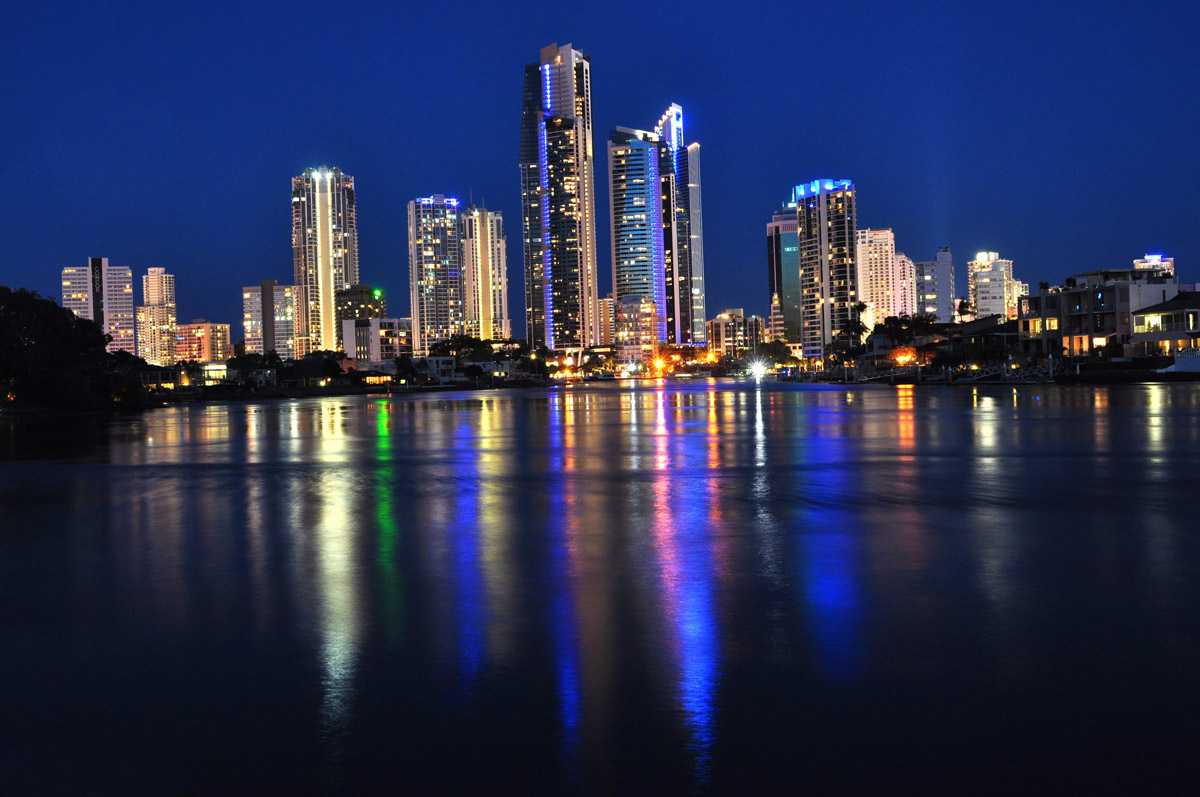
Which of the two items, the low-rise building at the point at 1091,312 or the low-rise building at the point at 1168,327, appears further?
the low-rise building at the point at 1091,312

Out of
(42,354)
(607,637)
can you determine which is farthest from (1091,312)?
(607,637)

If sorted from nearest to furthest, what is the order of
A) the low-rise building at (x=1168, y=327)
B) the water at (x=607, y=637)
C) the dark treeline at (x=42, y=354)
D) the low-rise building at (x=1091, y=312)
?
the water at (x=607, y=637) < the dark treeline at (x=42, y=354) < the low-rise building at (x=1168, y=327) < the low-rise building at (x=1091, y=312)

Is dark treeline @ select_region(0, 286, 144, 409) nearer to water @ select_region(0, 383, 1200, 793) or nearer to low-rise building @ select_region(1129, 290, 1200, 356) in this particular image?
water @ select_region(0, 383, 1200, 793)

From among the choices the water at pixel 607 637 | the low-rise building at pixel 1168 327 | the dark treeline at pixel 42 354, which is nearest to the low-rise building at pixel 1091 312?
the low-rise building at pixel 1168 327

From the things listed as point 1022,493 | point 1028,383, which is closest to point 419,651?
point 1022,493

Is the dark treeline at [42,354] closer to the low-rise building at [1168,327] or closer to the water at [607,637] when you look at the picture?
the water at [607,637]

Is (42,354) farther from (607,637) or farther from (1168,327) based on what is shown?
(1168,327)

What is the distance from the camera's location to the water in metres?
4.67

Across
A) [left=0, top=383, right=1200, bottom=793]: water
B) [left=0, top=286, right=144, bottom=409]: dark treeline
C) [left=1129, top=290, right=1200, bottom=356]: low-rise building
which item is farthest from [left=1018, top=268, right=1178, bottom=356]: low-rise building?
[left=0, top=383, right=1200, bottom=793]: water

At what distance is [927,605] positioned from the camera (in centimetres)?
743

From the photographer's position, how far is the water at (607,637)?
4.67 m

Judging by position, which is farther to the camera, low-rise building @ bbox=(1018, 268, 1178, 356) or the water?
low-rise building @ bbox=(1018, 268, 1178, 356)

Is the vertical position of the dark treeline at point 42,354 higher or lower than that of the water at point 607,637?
higher

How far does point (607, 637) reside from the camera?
264 inches
